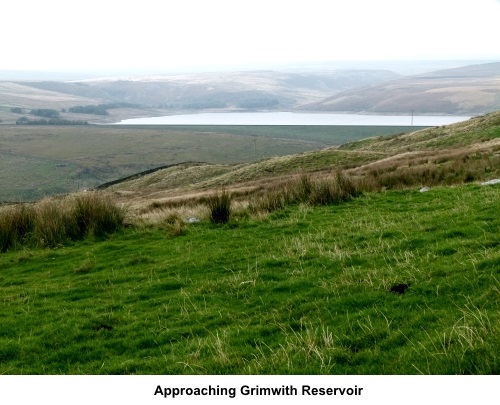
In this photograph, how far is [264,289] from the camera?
7.51 m

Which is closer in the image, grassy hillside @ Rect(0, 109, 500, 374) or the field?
grassy hillside @ Rect(0, 109, 500, 374)

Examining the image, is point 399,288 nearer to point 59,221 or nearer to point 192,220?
point 192,220

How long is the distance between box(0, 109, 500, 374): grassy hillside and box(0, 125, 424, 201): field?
234 feet

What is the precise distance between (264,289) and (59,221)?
8687mm

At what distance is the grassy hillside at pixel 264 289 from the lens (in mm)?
4828

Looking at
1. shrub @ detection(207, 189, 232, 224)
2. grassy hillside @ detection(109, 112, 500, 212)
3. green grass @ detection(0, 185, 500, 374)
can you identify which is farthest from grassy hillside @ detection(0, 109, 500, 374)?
grassy hillside @ detection(109, 112, 500, 212)

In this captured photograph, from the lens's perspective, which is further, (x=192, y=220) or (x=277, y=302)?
(x=192, y=220)

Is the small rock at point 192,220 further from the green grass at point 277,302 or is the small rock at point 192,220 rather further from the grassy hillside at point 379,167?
the grassy hillside at point 379,167

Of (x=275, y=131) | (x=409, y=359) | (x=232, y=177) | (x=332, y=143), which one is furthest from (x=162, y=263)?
(x=275, y=131)

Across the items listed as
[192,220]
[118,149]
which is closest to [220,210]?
[192,220]

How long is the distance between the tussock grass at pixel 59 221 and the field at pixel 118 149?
2688 inches

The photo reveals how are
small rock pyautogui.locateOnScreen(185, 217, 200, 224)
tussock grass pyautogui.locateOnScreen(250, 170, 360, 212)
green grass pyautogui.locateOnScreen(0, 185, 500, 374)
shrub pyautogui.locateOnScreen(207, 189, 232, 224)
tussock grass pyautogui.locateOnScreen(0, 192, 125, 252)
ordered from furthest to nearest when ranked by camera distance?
1. tussock grass pyautogui.locateOnScreen(250, 170, 360, 212)
2. small rock pyautogui.locateOnScreen(185, 217, 200, 224)
3. shrub pyautogui.locateOnScreen(207, 189, 232, 224)
4. tussock grass pyautogui.locateOnScreen(0, 192, 125, 252)
5. green grass pyautogui.locateOnScreen(0, 185, 500, 374)

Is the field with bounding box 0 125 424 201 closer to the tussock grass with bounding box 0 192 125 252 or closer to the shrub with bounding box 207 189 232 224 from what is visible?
the tussock grass with bounding box 0 192 125 252

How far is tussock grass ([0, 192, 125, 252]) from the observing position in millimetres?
13906
